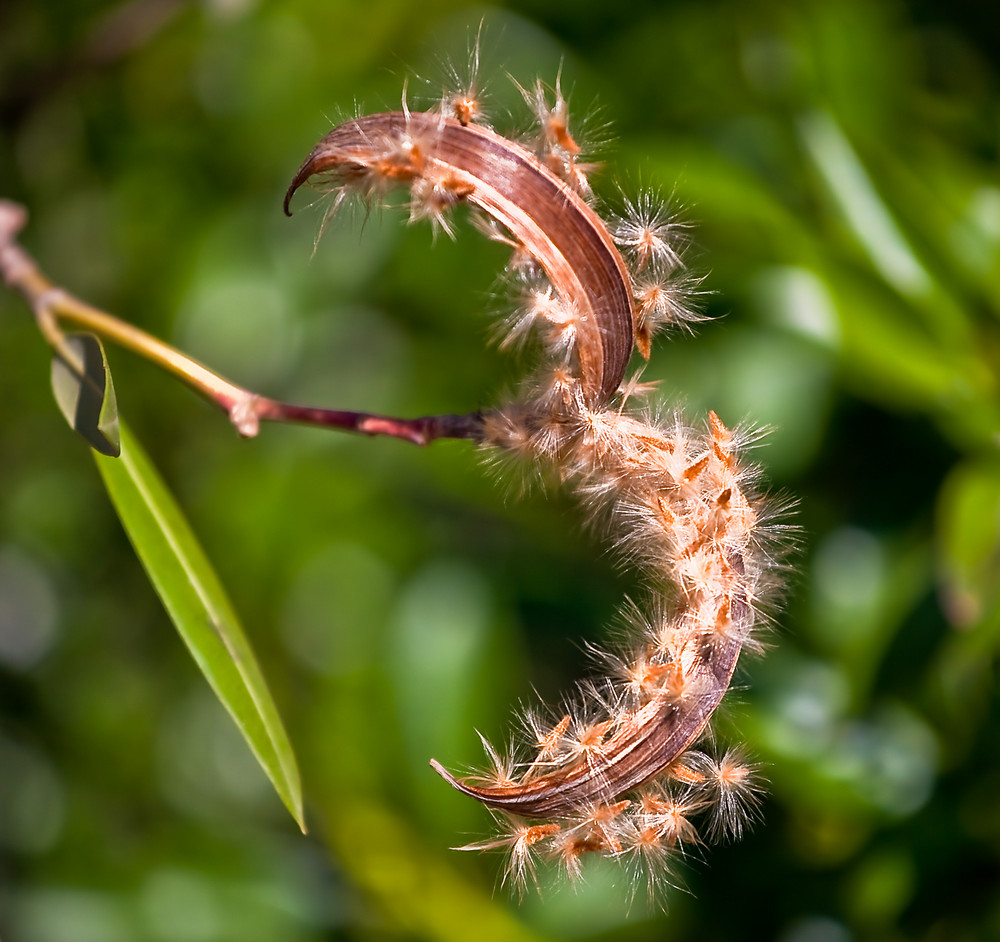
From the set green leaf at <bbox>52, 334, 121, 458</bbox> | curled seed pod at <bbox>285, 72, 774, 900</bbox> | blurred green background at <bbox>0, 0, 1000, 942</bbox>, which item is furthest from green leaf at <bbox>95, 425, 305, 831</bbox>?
blurred green background at <bbox>0, 0, 1000, 942</bbox>

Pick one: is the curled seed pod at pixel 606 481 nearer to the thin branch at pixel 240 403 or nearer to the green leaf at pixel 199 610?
the thin branch at pixel 240 403

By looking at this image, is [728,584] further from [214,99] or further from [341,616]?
[214,99]

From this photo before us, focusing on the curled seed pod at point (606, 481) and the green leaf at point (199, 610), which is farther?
the green leaf at point (199, 610)

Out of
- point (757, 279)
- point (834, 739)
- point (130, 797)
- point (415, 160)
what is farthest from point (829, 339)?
point (130, 797)

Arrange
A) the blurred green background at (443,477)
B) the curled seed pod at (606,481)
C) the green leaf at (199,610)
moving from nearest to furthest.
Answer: the curled seed pod at (606,481), the green leaf at (199,610), the blurred green background at (443,477)

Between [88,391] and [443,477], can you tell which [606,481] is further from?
[443,477]

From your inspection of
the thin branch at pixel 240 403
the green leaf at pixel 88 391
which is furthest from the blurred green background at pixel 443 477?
the green leaf at pixel 88 391

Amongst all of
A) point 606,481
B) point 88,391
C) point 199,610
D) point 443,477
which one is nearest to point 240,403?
point 88,391

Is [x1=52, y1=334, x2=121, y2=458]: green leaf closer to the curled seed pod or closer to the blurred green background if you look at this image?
the curled seed pod
